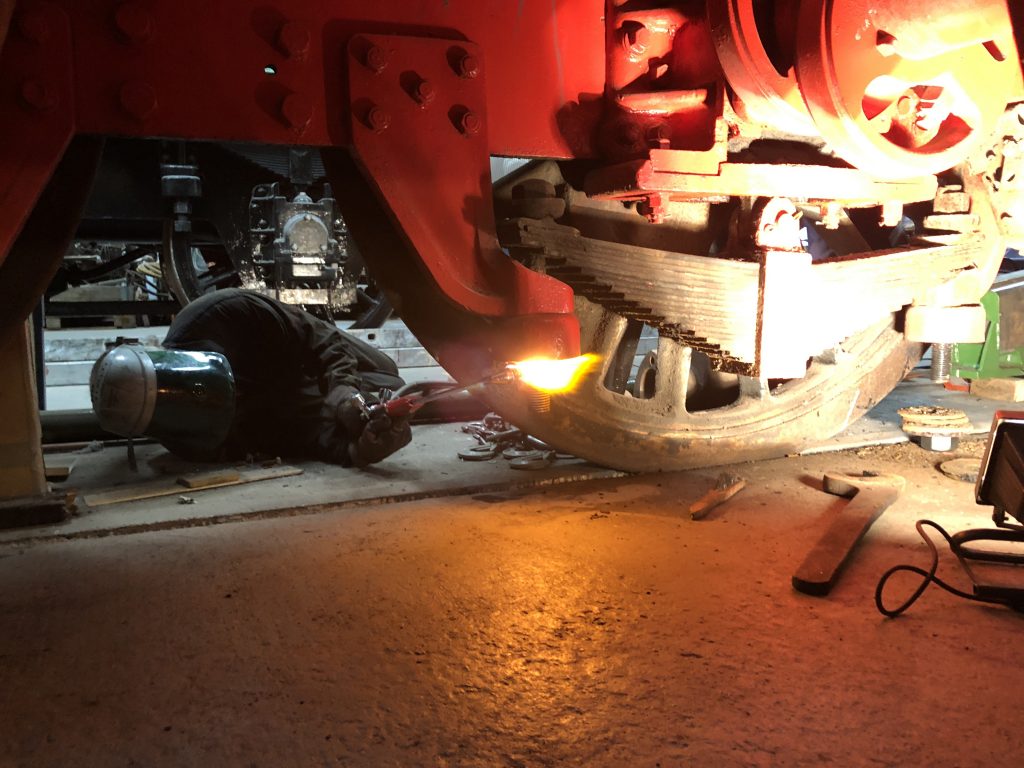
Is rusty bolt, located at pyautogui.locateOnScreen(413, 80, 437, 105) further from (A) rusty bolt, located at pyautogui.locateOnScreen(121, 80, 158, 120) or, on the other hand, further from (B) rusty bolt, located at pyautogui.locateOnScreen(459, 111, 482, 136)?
(A) rusty bolt, located at pyautogui.locateOnScreen(121, 80, 158, 120)

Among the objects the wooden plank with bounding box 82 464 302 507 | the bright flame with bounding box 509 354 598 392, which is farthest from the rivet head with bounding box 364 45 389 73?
the wooden plank with bounding box 82 464 302 507

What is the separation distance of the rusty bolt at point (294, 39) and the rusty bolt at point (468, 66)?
0.39 m

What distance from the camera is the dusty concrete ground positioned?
1498 mm

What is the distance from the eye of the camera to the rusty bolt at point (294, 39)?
6.61 ft

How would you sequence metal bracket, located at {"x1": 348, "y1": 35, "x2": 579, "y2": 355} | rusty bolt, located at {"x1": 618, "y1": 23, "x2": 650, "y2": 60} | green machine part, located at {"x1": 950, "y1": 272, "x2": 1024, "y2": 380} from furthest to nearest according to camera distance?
green machine part, located at {"x1": 950, "y1": 272, "x2": 1024, "y2": 380}, rusty bolt, located at {"x1": 618, "y1": 23, "x2": 650, "y2": 60}, metal bracket, located at {"x1": 348, "y1": 35, "x2": 579, "y2": 355}

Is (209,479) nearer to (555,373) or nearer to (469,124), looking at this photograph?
(555,373)

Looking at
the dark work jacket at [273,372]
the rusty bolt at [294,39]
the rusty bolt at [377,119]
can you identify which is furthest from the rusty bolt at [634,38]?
the dark work jacket at [273,372]

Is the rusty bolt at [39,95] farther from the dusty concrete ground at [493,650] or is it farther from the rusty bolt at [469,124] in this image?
the dusty concrete ground at [493,650]

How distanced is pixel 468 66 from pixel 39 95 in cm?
100

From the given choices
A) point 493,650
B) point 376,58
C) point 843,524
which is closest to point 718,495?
point 843,524

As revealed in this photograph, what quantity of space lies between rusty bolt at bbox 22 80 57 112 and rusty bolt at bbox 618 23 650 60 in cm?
148

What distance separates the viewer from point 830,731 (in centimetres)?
153

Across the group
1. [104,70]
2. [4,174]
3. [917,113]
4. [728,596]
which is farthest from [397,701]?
→ [917,113]

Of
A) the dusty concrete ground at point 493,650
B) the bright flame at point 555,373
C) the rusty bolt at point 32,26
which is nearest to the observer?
the dusty concrete ground at point 493,650
